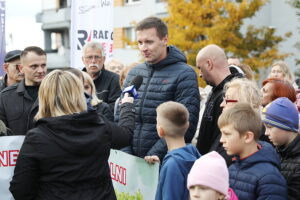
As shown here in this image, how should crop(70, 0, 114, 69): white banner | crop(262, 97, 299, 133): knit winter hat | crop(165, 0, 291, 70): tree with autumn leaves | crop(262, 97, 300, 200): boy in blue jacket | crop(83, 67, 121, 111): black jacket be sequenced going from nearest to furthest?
1. crop(262, 97, 300, 200): boy in blue jacket
2. crop(262, 97, 299, 133): knit winter hat
3. crop(83, 67, 121, 111): black jacket
4. crop(70, 0, 114, 69): white banner
5. crop(165, 0, 291, 70): tree with autumn leaves

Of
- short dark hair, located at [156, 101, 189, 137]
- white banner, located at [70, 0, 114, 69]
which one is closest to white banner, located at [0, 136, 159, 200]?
short dark hair, located at [156, 101, 189, 137]

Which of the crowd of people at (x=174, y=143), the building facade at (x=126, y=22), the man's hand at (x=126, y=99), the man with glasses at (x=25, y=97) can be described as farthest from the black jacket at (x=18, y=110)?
the building facade at (x=126, y=22)

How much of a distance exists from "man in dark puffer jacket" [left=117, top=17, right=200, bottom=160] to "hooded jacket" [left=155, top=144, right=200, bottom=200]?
0.84 metres

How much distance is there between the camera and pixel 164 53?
571 cm

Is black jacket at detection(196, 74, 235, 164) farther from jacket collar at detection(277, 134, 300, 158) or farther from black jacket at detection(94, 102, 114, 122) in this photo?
black jacket at detection(94, 102, 114, 122)

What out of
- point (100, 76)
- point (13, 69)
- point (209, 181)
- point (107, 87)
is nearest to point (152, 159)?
point (209, 181)

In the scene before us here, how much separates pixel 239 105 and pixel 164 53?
1543 mm

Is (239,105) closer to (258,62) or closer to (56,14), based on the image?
(258,62)

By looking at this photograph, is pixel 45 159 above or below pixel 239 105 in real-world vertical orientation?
below

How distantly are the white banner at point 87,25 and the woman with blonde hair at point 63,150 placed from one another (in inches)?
185

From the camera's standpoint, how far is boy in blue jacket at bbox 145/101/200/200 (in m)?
4.39

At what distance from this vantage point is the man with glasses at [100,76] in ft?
24.7

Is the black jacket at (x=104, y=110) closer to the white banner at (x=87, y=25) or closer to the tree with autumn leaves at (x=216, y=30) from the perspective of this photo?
the white banner at (x=87, y=25)

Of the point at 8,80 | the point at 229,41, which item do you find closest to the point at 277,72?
the point at 8,80
